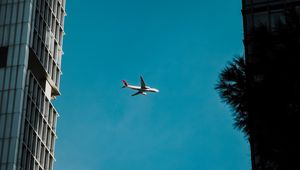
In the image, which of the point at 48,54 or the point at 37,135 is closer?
the point at 37,135

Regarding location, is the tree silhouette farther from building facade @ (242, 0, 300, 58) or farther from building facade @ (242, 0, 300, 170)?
building facade @ (242, 0, 300, 58)

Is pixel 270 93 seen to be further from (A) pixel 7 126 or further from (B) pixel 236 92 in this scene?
(A) pixel 7 126

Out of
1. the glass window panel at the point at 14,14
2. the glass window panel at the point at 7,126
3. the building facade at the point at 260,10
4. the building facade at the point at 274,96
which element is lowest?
the building facade at the point at 274,96

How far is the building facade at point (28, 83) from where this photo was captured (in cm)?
8800

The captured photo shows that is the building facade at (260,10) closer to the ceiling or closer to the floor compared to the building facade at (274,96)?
closer to the ceiling

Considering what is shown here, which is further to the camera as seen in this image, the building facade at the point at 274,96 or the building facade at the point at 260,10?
the building facade at the point at 260,10

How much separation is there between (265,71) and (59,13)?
302ft

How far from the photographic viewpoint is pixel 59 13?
360ft

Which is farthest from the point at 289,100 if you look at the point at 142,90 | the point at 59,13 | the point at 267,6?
the point at 142,90

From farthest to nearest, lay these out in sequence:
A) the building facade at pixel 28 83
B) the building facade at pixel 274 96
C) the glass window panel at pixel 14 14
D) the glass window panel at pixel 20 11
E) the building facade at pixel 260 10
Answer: the glass window panel at pixel 14 14
the glass window panel at pixel 20 11
the building facade at pixel 28 83
the building facade at pixel 260 10
the building facade at pixel 274 96

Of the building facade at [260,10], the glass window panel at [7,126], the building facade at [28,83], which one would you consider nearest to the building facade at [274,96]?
the building facade at [260,10]

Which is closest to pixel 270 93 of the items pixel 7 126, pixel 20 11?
pixel 7 126

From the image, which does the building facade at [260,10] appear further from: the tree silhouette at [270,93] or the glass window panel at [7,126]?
the glass window panel at [7,126]

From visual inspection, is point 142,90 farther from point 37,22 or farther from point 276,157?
point 276,157
